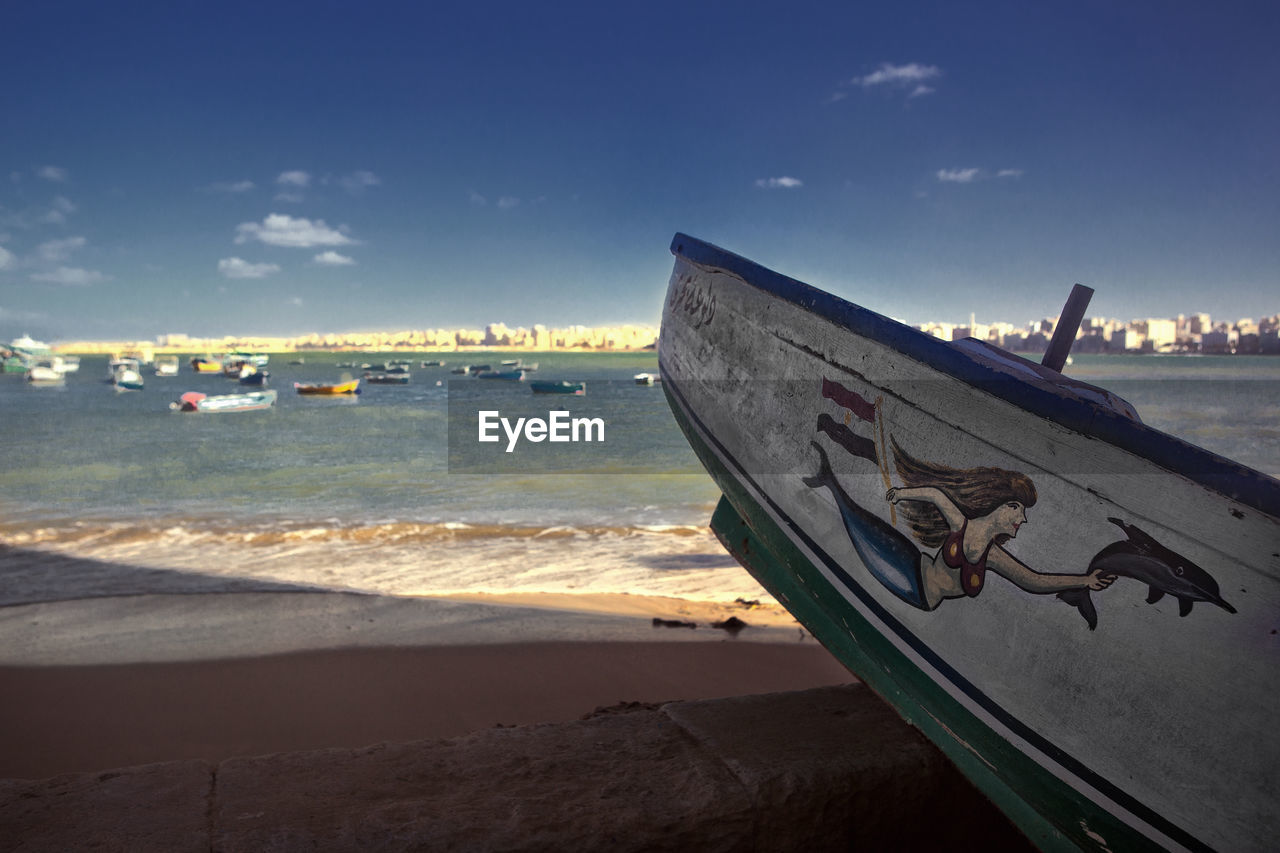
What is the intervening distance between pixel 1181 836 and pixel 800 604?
135 centimetres

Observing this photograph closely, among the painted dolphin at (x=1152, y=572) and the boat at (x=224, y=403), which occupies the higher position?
the painted dolphin at (x=1152, y=572)

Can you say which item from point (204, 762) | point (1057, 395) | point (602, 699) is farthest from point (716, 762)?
point (602, 699)

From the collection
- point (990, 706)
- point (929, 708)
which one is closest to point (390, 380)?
point (929, 708)

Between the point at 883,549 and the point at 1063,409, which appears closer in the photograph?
the point at 1063,409

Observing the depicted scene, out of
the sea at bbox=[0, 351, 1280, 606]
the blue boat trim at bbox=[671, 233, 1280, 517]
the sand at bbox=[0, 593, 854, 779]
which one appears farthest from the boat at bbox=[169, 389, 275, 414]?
the blue boat trim at bbox=[671, 233, 1280, 517]

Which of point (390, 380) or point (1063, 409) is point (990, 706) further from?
point (390, 380)

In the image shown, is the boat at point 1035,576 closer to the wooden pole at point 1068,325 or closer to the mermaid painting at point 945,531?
the mermaid painting at point 945,531

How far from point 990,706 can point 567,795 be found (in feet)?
3.42

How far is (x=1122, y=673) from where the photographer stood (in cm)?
149

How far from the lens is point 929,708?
2.02m

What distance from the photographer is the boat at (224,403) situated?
103ft

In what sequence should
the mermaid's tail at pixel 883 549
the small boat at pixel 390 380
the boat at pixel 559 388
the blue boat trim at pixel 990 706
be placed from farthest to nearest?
the small boat at pixel 390 380 → the boat at pixel 559 388 → the mermaid's tail at pixel 883 549 → the blue boat trim at pixel 990 706

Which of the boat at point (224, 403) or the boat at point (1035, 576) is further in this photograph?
the boat at point (224, 403)

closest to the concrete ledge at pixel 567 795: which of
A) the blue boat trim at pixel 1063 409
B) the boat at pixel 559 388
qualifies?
the blue boat trim at pixel 1063 409
